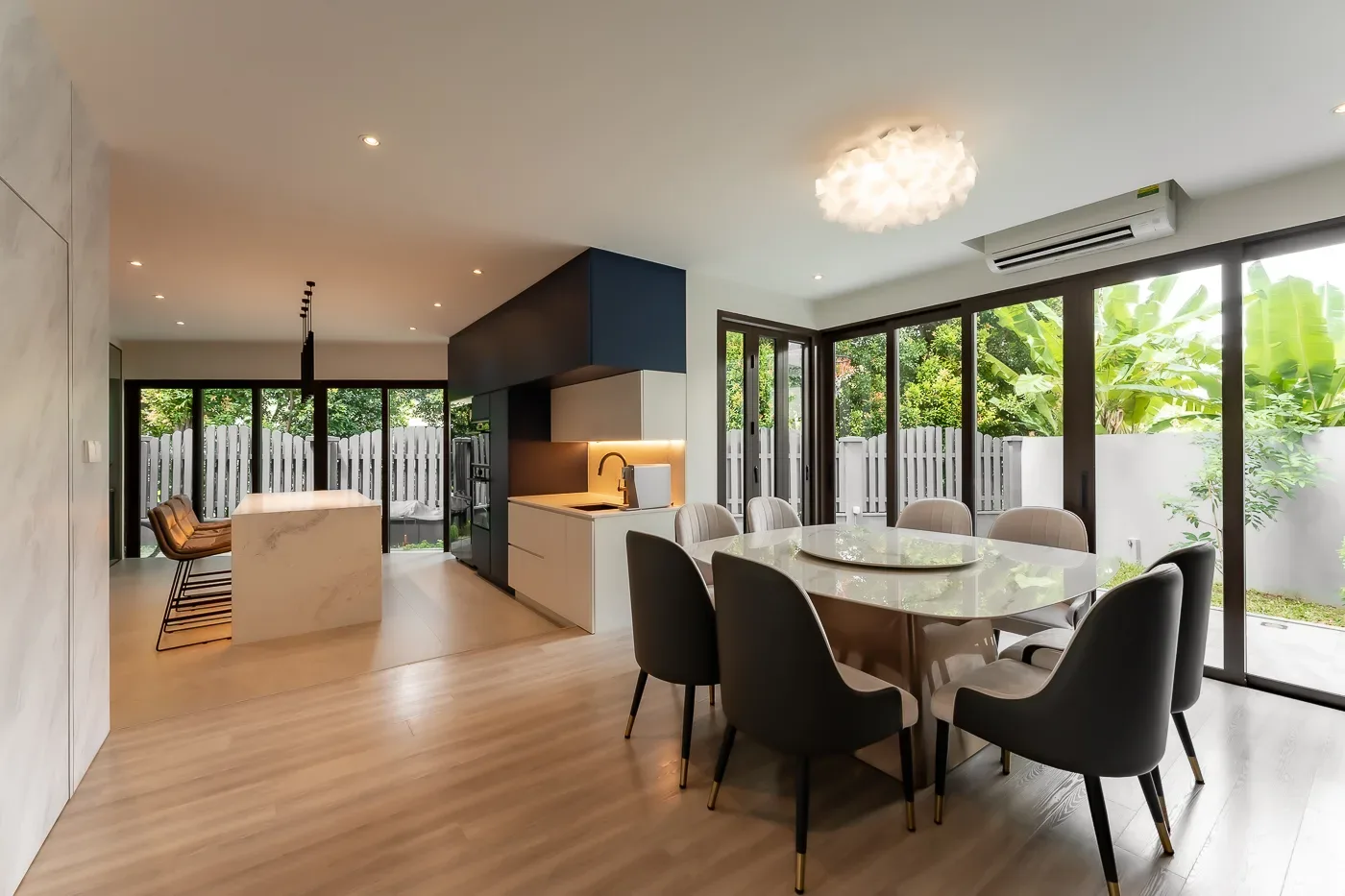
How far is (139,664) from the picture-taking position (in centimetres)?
330

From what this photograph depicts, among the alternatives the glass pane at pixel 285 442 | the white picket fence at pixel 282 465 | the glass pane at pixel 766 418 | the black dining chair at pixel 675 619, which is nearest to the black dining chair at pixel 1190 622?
the black dining chair at pixel 675 619

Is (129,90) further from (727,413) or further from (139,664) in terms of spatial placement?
(727,413)

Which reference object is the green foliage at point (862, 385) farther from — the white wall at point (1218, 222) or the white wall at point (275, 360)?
the white wall at point (275, 360)

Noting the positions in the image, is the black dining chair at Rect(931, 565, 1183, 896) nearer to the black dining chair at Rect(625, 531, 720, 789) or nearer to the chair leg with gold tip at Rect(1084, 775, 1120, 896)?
the chair leg with gold tip at Rect(1084, 775, 1120, 896)

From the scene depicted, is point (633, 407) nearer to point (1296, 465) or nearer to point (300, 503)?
point (300, 503)

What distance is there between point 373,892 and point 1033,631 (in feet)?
8.98

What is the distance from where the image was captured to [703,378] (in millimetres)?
4309

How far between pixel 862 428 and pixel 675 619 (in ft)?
11.1

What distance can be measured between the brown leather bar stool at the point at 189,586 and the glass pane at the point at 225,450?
1.96m

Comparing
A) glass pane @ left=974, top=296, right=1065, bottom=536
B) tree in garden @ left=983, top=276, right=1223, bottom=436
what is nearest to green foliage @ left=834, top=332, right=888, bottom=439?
glass pane @ left=974, top=296, right=1065, bottom=536

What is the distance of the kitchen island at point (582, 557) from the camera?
12.2 feet

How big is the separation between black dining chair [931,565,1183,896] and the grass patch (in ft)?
5.47

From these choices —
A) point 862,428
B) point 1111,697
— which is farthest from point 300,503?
point 1111,697

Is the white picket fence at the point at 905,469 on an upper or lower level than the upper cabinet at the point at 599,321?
lower
